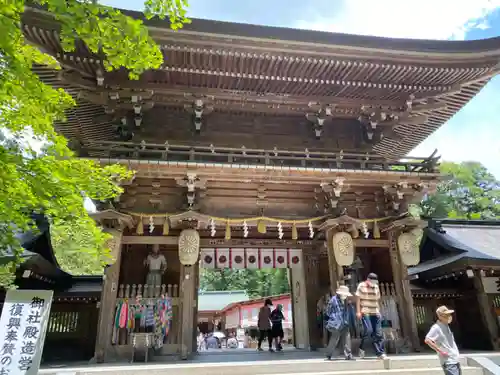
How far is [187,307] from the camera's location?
8141 mm

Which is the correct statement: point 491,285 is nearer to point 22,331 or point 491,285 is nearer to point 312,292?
point 312,292

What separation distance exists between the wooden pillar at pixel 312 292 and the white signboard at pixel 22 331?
23.2 feet

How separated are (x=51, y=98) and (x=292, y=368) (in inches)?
229

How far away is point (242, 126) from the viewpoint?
32.7 feet

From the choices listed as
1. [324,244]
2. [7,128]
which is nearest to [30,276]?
[7,128]

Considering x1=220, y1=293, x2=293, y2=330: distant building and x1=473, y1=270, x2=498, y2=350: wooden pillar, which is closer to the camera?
x1=473, y1=270, x2=498, y2=350: wooden pillar

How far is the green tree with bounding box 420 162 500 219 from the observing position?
81.7ft

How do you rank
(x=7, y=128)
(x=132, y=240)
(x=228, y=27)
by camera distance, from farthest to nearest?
1. (x=132, y=240)
2. (x=228, y=27)
3. (x=7, y=128)

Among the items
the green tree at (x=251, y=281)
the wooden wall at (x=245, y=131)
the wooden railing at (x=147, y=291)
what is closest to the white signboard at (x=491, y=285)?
the wooden wall at (x=245, y=131)

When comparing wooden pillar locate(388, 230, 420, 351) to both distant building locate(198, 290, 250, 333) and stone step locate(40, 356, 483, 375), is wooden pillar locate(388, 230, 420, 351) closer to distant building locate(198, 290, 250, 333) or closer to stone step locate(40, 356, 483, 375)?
stone step locate(40, 356, 483, 375)

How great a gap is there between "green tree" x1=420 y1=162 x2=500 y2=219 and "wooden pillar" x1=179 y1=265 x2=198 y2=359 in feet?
68.2

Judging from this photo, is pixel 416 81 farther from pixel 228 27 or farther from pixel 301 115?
pixel 228 27

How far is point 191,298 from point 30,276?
15.0 feet

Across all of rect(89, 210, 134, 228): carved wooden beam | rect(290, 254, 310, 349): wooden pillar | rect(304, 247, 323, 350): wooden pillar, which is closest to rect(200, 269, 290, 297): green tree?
rect(290, 254, 310, 349): wooden pillar
